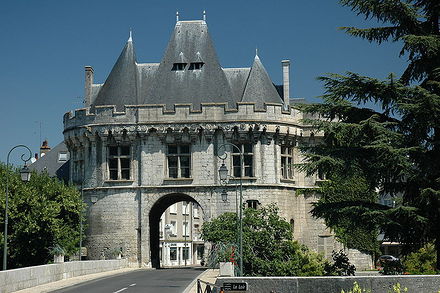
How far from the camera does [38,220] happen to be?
43562 millimetres

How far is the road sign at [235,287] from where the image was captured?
1702cm

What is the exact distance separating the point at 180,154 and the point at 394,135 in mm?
25241

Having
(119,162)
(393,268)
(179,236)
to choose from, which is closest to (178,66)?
(119,162)

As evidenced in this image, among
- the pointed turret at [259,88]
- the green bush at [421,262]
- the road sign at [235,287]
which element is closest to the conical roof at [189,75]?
the pointed turret at [259,88]

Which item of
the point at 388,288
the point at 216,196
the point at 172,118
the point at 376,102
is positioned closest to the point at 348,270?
the point at 376,102

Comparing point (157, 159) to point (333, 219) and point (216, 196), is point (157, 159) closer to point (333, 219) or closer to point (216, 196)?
point (216, 196)

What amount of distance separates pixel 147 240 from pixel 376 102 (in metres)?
25.3

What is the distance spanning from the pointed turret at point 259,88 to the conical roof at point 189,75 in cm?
137

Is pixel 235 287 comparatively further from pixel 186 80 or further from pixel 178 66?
pixel 178 66

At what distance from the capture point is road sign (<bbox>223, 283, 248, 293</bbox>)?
1702 cm

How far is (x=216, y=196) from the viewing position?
147 feet

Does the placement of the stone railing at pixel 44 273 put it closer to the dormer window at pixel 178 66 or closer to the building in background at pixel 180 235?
the dormer window at pixel 178 66

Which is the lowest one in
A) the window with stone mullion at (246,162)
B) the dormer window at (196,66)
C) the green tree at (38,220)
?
the green tree at (38,220)

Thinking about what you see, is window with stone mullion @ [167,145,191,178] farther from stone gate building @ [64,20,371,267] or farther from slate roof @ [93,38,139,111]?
slate roof @ [93,38,139,111]
